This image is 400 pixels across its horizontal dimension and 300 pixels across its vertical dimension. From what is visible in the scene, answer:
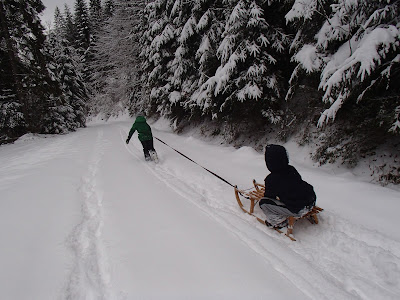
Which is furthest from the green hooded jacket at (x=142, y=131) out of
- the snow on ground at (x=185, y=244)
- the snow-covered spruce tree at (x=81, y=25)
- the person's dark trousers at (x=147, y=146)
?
the snow-covered spruce tree at (x=81, y=25)

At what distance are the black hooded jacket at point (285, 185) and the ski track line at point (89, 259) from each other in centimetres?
271

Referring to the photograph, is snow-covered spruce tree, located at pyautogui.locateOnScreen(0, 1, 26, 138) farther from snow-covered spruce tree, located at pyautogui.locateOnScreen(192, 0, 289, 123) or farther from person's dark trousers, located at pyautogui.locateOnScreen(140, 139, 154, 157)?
snow-covered spruce tree, located at pyautogui.locateOnScreen(192, 0, 289, 123)

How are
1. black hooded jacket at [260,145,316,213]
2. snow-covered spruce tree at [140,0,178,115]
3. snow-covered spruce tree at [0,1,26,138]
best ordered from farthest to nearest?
snow-covered spruce tree at [0,1,26,138]
snow-covered spruce tree at [140,0,178,115]
black hooded jacket at [260,145,316,213]

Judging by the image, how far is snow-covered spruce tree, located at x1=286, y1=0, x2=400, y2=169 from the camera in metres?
4.14

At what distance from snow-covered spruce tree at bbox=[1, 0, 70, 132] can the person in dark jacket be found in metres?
17.1

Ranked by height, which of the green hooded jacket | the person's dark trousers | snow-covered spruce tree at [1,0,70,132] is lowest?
the person's dark trousers

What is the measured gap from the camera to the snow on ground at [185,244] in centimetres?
255

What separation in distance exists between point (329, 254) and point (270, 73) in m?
6.16

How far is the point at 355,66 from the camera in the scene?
4.28 metres

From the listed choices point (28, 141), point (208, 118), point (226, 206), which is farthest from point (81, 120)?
point (226, 206)

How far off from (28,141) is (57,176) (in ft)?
36.8

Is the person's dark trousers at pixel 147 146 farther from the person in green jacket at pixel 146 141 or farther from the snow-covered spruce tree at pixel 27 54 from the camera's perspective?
the snow-covered spruce tree at pixel 27 54

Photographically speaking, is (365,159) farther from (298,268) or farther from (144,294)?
(144,294)

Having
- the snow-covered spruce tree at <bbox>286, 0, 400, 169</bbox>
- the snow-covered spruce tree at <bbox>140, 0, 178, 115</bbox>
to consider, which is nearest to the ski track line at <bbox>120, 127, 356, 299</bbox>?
the snow-covered spruce tree at <bbox>286, 0, 400, 169</bbox>
